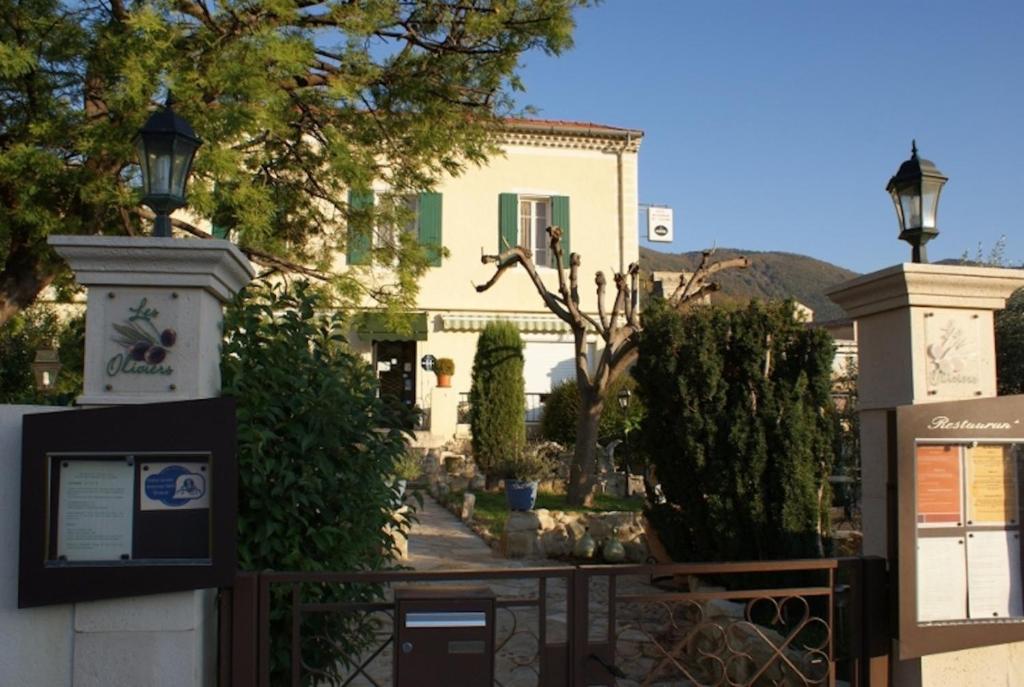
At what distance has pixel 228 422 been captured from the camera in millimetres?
3250

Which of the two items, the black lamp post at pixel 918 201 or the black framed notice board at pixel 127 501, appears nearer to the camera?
the black framed notice board at pixel 127 501

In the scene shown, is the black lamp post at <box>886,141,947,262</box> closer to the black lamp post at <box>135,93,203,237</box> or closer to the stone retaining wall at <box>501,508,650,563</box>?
the black lamp post at <box>135,93,203,237</box>

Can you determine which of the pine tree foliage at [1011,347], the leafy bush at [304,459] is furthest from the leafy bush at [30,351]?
the pine tree foliage at [1011,347]

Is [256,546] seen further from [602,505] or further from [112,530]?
[602,505]

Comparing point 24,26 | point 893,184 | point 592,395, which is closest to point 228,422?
point 893,184

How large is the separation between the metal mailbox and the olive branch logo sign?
4.40ft

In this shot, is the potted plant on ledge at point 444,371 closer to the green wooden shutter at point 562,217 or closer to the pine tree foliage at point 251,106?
the green wooden shutter at point 562,217

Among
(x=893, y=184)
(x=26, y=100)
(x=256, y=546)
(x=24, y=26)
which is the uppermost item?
(x=24, y=26)

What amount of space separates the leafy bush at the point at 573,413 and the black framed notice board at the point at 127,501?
13.8 meters

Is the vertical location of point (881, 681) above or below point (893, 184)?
below

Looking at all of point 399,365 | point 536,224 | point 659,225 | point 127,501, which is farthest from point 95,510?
point 659,225

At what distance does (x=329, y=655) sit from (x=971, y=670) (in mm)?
2881

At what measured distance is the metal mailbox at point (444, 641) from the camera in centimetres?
332

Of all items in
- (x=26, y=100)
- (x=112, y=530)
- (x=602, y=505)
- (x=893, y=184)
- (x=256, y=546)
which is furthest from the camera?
(x=602, y=505)
